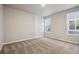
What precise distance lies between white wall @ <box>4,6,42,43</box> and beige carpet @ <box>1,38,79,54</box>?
157 millimetres

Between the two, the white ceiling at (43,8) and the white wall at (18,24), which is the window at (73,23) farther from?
the white wall at (18,24)

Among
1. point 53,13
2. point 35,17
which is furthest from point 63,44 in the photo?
point 35,17

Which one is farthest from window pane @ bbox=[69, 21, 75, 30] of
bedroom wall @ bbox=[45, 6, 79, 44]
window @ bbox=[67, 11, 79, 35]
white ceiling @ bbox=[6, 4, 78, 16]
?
white ceiling @ bbox=[6, 4, 78, 16]

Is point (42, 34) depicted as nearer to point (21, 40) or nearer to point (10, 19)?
point (21, 40)

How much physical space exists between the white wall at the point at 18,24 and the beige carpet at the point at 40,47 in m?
0.16

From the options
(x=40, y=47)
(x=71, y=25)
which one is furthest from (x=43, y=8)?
(x=40, y=47)

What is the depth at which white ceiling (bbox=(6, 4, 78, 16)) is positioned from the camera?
2.14 m

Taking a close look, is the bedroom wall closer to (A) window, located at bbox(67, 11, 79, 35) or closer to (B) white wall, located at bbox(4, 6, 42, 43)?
(A) window, located at bbox(67, 11, 79, 35)

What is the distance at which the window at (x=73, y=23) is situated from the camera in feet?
7.53

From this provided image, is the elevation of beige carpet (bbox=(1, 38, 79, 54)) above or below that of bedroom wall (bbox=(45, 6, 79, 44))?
below

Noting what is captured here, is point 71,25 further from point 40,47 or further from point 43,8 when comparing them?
point 40,47

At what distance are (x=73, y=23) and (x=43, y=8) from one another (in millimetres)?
885

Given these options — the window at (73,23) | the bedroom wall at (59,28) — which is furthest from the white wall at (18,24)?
the window at (73,23)

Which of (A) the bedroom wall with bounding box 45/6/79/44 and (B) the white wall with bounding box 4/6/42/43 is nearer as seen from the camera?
(B) the white wall with bounding box 4/6/42/43
